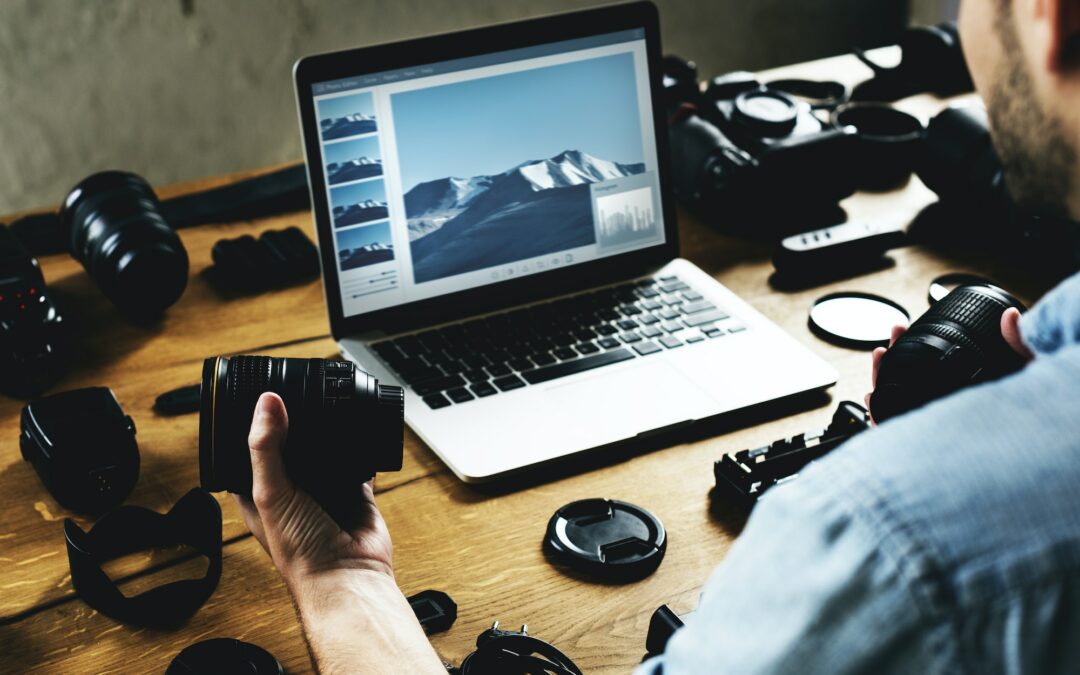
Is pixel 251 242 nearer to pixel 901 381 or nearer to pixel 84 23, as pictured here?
pixel 901 381

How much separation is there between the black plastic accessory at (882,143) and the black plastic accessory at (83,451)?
994mm

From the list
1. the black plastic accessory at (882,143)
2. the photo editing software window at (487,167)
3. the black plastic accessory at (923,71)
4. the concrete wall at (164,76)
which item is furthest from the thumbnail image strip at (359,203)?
the concrete wall at (164,76)

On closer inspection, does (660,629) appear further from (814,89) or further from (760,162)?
(814,89)

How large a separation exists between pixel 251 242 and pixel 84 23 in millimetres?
1322

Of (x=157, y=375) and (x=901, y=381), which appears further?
(x=157, y=375)

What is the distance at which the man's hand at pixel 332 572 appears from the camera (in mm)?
779

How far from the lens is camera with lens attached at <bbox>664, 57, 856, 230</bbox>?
142 centimetres

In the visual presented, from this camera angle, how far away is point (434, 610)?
2.78 ft

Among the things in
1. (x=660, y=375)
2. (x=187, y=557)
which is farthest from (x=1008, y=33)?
(x=187, y=557)

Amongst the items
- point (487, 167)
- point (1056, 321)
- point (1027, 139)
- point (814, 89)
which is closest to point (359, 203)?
point (487, 167)

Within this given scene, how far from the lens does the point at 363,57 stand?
1.14 meters

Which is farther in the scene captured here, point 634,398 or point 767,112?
point 767,112

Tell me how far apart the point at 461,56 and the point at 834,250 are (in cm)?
53

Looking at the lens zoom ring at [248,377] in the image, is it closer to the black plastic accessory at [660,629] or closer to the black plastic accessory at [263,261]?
the black plastic accessory at [660,629]
